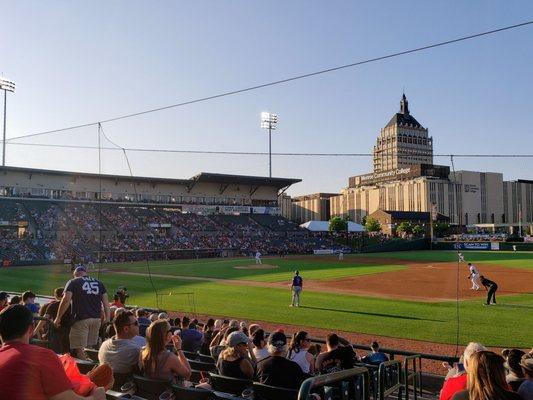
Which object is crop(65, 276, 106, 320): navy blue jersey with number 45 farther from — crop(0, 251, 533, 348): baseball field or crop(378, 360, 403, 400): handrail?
crop(0, 251, 533, 348): baseball field

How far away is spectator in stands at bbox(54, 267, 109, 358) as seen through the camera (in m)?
8.44

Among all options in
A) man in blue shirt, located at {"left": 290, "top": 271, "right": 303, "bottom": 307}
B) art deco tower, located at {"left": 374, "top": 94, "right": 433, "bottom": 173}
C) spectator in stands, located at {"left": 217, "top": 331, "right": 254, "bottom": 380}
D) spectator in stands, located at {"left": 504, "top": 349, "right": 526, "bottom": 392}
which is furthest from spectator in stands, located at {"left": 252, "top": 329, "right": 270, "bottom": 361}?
art deco tower, located at {"left": 374, "top": 94, "right": 433, "bottom": 173}

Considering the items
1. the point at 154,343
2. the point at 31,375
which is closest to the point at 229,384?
the point at 154,343

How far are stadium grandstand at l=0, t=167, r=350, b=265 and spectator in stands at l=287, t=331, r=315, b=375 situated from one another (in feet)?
133

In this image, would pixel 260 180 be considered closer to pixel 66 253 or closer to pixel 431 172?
pixel 66 253

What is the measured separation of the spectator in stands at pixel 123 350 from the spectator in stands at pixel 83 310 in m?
2.58

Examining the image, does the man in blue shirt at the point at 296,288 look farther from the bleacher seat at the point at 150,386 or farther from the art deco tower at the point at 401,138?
the art deco tower at the point at 401,138

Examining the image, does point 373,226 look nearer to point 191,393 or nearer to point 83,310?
point 83,310

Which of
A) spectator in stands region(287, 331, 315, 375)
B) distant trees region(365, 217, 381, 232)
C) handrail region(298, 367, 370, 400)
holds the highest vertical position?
distant trees region(365, 217, 381, 232)

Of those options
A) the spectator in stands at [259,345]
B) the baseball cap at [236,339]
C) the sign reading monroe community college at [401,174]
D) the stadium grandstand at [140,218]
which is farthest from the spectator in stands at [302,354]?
the sign reading monroe community college at [401,174]

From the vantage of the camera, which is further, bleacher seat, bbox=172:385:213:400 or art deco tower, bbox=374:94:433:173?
art deco tower, bbox=374:94:433:173

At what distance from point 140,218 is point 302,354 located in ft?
203

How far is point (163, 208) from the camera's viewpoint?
240 feet

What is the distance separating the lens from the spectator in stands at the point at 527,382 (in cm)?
431
